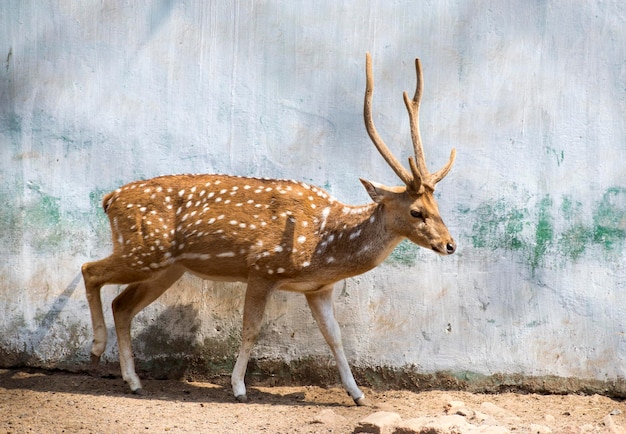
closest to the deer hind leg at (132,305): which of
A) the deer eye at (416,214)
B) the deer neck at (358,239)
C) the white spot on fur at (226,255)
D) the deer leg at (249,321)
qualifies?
the white spot on fur at (226,255)

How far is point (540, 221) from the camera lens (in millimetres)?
6961

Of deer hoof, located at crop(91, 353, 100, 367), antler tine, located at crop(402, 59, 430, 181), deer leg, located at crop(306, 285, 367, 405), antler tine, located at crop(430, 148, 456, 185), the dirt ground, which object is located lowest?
the dirt ground

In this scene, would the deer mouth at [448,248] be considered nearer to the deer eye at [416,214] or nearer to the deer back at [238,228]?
the deer eye at [416,214]

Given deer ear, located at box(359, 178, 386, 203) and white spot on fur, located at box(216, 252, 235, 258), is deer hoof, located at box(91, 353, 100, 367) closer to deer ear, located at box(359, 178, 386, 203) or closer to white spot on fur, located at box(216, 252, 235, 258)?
white spot on fur, located at box(216, 252, 235, 258)

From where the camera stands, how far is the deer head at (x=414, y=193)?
6379mm

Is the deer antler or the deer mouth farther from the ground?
the deer antler

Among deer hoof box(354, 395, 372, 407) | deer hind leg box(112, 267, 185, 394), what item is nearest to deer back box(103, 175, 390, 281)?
deer hind leg box(112, 267, 185, 394)

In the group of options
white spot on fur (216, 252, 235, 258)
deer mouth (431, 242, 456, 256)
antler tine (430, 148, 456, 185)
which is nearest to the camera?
deer mouth (431, 242, 456, 256)

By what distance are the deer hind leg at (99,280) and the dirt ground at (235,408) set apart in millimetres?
361

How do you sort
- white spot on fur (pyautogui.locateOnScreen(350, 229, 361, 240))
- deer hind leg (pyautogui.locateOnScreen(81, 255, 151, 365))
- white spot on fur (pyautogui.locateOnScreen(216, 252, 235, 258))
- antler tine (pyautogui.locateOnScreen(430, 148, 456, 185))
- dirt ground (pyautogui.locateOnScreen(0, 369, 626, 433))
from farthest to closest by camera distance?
1. deer hind leg (pyautogui.locateOnScreen(81, 255, 151, 365))
2. white spot on fur (pyautogui.locateOnScreen(216, 252, 235, 258))
3. white spot on fur (pyautogui.locateOnScreen(350, 229, 361, 240))
4. antler tine (pyautogui.locateOnScreen(430, 148, 456, 185))
5. dirt ground (pyautogui.locateOnScreen(0, 369, 626, 433))

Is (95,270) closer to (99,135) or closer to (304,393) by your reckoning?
(99,135)

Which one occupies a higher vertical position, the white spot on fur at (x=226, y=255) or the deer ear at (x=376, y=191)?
the deer ear at (x=376, y=191)

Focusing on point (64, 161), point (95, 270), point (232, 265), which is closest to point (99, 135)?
point (64, 161)

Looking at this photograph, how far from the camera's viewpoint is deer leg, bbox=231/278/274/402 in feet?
22.0
